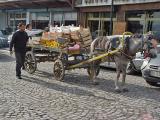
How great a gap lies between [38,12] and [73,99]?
25372mm

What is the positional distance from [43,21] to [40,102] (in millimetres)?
24590

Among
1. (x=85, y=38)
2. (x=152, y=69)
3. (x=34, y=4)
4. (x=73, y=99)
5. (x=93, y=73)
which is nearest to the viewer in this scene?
(x=73, y=99)

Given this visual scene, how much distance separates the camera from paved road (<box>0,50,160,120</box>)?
681 centimetres

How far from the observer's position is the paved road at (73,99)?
22.4ft

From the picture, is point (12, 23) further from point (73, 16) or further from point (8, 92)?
point (8, 92)

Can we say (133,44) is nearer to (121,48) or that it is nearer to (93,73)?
(121,48)

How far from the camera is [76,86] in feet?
32.7

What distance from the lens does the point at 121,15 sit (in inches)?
877

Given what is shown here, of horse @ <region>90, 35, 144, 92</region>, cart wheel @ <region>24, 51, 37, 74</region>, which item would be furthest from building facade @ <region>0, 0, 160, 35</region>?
horse @ <region>90, 35, 144, 92</region>

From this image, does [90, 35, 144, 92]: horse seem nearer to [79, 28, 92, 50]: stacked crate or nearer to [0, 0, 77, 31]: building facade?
[79, 28, 92, 50]: stacked crate

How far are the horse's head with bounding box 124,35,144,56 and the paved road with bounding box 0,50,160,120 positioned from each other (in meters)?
1.14

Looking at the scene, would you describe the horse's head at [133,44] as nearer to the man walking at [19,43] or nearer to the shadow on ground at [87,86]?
the shadow on ground at [87,86]

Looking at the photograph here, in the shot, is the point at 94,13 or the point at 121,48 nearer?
the point at 121,48

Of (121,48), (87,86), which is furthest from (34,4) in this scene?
(121,48)
